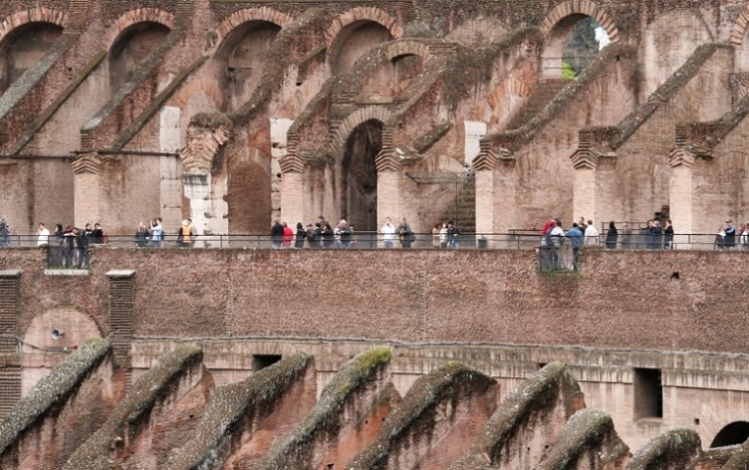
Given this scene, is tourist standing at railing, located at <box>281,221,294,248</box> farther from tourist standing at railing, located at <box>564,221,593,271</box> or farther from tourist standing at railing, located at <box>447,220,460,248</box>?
tourist standing at railing, located at <box>564,221,593,271</box>

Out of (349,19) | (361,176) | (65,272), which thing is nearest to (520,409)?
(65,272)

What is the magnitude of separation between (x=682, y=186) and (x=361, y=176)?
33.3ft

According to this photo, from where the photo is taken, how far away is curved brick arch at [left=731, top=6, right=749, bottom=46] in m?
63.8

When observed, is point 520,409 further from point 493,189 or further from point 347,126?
point 347,126

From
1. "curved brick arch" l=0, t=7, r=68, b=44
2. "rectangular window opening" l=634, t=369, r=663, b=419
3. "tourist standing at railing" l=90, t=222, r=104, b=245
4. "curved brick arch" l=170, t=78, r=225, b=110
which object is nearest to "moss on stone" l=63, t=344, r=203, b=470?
"tourist standing at railing" l=90, t=222, r=104, b=245

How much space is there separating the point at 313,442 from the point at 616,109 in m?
13.5

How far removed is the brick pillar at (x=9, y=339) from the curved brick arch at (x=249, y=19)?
986 centimetres

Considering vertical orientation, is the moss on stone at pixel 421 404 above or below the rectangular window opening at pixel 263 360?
below

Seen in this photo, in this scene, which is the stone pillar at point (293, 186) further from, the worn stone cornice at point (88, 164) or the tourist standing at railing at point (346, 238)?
the worn stone cornice at point (88, 164)

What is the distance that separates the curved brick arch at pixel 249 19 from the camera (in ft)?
230

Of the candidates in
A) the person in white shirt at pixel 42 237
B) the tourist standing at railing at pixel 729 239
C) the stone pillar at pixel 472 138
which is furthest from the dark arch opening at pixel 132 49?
the tourist standing at railing at pixel 729 239

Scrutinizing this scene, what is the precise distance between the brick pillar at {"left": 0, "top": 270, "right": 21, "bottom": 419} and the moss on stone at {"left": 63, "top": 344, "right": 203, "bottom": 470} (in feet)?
18.5

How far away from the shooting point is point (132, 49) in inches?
2867

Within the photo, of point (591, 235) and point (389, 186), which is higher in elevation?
point (389, 186)
